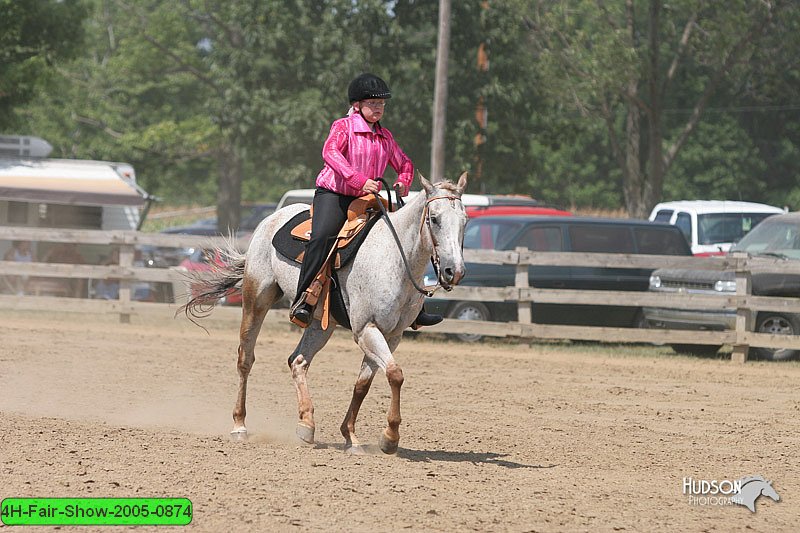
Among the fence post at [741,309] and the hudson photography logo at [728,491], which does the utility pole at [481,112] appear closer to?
the fence post at [741,309]

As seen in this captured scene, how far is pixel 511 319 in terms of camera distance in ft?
58.8

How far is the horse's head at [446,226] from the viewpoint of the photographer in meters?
7.47

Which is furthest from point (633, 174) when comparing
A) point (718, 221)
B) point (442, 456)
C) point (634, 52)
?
point (442, 456)

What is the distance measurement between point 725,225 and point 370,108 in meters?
15.8

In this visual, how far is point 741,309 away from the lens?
52.1 feet

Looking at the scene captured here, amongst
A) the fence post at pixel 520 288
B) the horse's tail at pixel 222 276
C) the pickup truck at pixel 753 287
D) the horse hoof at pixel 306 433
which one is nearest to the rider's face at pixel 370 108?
the horse's tail at pixel 222 276

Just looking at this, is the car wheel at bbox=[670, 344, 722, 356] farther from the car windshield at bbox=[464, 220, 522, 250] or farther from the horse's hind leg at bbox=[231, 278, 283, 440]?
the horse's hind leg at bbox=[231, 278, 283, 440]

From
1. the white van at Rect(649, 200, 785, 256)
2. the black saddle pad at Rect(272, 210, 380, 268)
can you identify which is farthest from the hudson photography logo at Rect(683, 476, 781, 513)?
the white van at Rect(649, 200, 785, 256)

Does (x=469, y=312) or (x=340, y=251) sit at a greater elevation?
(x=340, y=251)

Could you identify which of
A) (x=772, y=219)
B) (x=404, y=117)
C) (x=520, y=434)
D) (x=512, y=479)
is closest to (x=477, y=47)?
(x=404, y=117)

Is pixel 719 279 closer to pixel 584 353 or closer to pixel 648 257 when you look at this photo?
pixel 648 257

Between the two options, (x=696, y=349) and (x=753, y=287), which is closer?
(x=753, y=287)

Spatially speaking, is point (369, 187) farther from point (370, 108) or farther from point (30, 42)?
point (30, 42)

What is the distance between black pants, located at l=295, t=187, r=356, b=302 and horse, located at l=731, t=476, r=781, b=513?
3.24 metres
